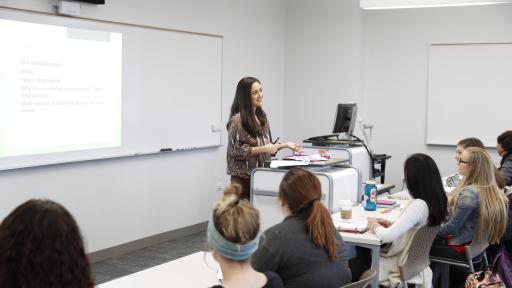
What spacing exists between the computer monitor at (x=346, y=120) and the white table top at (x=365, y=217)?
1198mm

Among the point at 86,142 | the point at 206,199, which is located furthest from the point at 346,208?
the point at 206,199

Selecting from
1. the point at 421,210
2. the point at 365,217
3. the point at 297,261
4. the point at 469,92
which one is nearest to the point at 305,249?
the point at 297,261

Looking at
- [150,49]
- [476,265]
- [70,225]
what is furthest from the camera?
[150,49]

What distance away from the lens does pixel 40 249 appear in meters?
1.47

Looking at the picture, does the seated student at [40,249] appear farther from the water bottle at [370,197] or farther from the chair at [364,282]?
the water bottle at [370,197]

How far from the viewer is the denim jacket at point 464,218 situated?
3785 millimetres

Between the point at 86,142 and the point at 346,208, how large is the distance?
7.97ft

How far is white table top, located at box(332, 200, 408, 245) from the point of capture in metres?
3.46

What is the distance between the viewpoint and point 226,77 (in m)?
6.74

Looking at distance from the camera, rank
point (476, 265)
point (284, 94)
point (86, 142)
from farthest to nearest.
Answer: point (284, 94), point (86, 142), point (476, 265)

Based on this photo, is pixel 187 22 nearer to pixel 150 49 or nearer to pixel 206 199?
pixel 150 49

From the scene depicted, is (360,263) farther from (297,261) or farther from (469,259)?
(297,261)

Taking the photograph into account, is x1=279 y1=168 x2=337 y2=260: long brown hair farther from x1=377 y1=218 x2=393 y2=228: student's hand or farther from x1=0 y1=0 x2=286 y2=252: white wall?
x1=0 y1=0 x2=286 y2=252: white wall

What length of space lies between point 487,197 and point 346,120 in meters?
2.06
